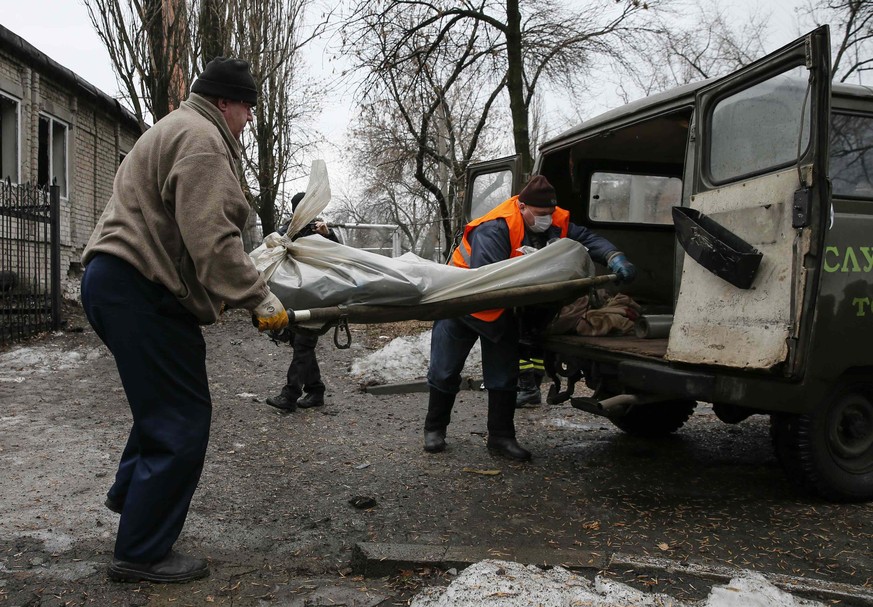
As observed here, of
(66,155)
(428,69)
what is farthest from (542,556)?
(66,155)

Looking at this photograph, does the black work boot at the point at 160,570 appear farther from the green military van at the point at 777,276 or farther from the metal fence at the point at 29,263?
the metal fence at the point at 29,263

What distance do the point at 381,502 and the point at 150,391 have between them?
158 cm

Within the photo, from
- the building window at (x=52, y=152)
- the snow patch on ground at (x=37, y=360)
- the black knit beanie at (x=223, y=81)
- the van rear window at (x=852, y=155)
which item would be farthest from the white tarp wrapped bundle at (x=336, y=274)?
the building window at (x=52, y=152)

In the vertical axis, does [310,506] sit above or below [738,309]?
below

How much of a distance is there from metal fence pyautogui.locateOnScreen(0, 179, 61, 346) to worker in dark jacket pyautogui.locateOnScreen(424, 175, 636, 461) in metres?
6.73

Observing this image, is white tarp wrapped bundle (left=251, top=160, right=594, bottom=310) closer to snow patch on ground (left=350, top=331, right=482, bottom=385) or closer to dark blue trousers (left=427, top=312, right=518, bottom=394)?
dark blue trousers (left=427, top=312, right=518, bottom=394)

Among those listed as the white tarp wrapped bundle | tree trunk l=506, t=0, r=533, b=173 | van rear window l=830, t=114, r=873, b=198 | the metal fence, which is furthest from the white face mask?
the metal fence

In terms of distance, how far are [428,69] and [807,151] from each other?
34.1 feet

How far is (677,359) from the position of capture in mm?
3719

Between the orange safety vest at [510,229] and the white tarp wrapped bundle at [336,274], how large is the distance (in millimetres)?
644

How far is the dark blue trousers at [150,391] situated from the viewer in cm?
275

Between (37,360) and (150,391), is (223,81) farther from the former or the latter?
(37,360)

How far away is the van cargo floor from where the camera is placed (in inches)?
157

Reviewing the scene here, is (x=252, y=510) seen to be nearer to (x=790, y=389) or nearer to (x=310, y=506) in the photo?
(x=310, y=506)
